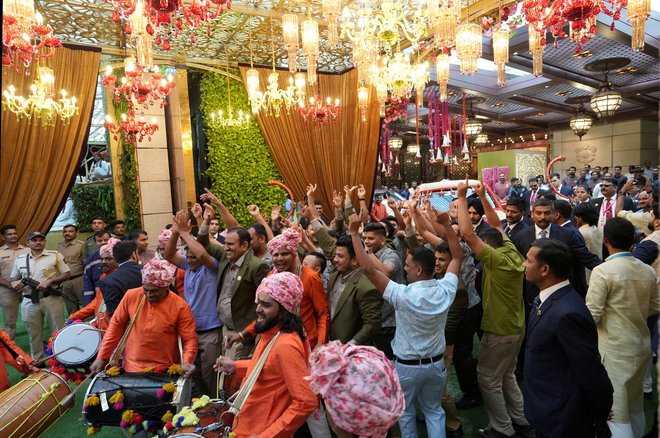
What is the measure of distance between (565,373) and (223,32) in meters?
8.16

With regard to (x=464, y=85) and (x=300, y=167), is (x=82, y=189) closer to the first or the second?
(x=300, y=167)

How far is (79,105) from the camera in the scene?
24.5 ft

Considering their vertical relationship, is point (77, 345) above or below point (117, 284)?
below

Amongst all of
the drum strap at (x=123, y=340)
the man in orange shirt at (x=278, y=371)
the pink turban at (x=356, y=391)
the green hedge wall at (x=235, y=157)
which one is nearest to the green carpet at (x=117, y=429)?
the drum strap at (x=123, y=340)

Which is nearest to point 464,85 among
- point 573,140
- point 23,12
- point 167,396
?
point 573,140

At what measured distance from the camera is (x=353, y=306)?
308 centimetres

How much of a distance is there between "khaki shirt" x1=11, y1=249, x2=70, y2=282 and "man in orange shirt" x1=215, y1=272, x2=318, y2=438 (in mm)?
4218

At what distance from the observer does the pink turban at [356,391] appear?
147 cm

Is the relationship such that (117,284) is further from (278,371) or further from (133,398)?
(278,371)

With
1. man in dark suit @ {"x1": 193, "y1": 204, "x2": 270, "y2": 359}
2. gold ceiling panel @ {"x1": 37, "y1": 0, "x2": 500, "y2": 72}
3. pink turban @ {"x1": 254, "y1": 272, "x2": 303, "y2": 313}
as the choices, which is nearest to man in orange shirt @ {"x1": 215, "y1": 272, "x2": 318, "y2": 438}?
pink turban @ {"x1": 254, "y1": 272, "x2": 303, "y2": 313}

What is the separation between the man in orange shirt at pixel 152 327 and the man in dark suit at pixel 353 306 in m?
1.04

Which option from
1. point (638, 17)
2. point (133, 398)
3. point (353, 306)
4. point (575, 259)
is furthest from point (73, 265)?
point (638, 17)

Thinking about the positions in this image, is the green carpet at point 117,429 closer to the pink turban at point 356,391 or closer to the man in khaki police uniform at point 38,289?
the man in khaki police uniform at point 38,289

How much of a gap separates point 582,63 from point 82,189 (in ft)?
38.6
